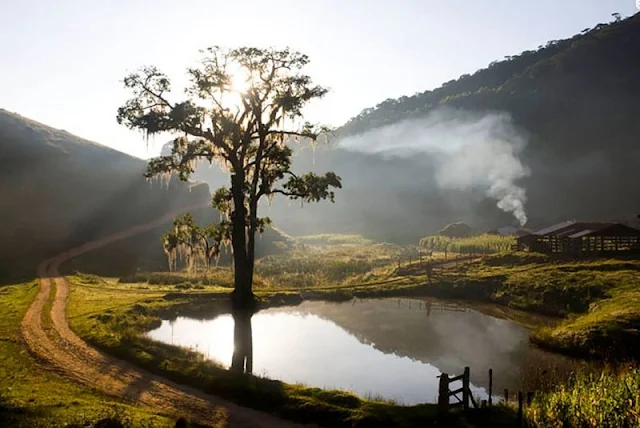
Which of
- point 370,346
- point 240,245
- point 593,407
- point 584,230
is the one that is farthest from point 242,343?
point 584,230

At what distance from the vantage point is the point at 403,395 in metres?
20.6

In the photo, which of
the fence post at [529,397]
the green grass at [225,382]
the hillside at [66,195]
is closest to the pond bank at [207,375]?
the green grass at [225,382]

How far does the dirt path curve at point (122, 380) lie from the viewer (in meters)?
16.9

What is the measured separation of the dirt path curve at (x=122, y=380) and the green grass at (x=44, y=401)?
722mm

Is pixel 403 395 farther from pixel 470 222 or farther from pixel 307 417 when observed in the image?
pixel 470 222

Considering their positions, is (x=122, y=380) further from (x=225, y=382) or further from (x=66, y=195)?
A: (x=66, y=195)

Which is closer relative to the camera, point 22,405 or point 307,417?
point 22,405

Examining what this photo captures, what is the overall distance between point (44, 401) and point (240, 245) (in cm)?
1976

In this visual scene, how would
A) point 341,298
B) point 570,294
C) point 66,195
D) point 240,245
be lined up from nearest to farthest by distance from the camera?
point 240,245
point 570,294
point 341,298
point 66,195

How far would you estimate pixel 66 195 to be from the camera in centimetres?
8275

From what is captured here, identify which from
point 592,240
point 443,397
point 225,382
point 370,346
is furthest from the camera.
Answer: point 592,240

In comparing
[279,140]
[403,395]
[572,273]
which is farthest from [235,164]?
[572,273]

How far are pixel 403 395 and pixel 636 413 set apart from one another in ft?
29.7

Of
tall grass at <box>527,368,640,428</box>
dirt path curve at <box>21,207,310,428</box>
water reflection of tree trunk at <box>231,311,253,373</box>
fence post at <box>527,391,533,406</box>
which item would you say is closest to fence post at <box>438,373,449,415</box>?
tall grass at <box>527,368,640,428</box>
